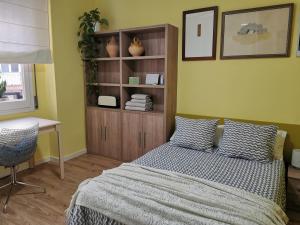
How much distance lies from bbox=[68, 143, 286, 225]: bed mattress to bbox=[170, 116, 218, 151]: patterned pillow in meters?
0.08

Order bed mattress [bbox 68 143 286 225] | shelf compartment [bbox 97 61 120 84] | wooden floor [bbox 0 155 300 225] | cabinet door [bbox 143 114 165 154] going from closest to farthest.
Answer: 1. bed mattress [bbox 68 143 286 225]
2. wooden floor [bbox 0 155 300 225]
3. cabinet door [bbox 143 114 165 154]
4. shelf compartment [bbox 97 61 120 84]

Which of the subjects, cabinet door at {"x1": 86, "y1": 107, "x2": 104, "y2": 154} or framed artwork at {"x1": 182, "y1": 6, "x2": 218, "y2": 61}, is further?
cabinet door at {"x1": 86, "y1": 107, "x2": 104, "y2": 154}

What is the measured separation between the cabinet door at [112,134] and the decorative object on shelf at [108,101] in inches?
4.3

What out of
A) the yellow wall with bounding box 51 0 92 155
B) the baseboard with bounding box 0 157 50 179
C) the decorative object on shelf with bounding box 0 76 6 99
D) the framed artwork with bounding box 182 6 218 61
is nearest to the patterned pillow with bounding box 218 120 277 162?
the framed artwork with bounding box 182 6 218 61

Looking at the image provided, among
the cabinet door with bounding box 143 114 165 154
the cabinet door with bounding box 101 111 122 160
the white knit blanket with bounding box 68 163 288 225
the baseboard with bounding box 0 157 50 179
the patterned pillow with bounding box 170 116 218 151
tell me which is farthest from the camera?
the cabinet door with bounding box 101 111 122 160

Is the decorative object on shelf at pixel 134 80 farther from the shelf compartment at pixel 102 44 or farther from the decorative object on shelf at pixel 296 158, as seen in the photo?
the decorative object on shelf at pixel 296 158

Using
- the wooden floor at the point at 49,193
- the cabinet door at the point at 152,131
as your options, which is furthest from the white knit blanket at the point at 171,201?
the cabinet door at the point at 152,131

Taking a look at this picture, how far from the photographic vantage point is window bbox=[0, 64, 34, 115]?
2969 millimetres

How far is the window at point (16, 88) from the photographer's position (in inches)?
117

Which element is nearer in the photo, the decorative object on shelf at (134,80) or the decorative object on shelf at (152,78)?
the decorative object on shelf at (152,78)

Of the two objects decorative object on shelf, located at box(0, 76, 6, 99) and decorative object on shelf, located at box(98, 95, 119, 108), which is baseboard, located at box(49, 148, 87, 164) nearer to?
decorative object on shelf, located at box(98, 95, 119, 108)

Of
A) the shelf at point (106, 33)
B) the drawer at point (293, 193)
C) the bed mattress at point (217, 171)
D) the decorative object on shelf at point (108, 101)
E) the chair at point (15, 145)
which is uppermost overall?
the shelf at point (106, 33)

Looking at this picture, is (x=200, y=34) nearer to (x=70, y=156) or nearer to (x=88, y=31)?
(x=88, y=31)

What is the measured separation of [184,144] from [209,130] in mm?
327
